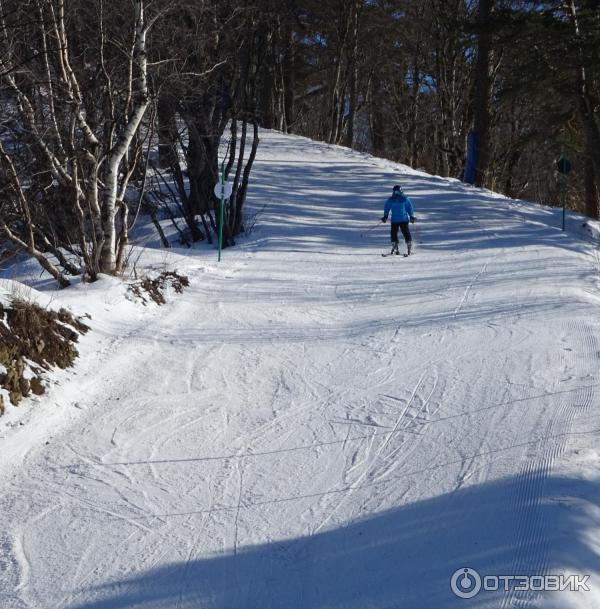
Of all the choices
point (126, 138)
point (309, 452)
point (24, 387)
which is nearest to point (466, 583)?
point (309, 452)

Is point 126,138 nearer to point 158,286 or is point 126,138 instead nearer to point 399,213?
point 158,286

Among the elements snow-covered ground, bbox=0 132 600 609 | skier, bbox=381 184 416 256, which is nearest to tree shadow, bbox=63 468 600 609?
snow-covered ground, bbox=0 132 600 609

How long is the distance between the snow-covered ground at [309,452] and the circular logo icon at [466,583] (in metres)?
0.05

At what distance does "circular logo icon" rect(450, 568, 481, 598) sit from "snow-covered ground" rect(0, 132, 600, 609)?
5 cm

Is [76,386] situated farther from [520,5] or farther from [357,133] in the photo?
[357,133]

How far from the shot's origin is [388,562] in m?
4.54

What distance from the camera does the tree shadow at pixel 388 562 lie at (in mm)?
4203

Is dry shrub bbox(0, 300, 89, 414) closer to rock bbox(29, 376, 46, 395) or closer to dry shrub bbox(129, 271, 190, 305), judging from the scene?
rock bbox(29, 376, 46, 395)

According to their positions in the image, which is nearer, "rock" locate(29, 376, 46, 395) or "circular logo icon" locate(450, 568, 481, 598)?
"circular logo icon" locate(450, 568, 481, 598)

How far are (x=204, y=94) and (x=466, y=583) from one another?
13.2m

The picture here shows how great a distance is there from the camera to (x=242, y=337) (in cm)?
938
